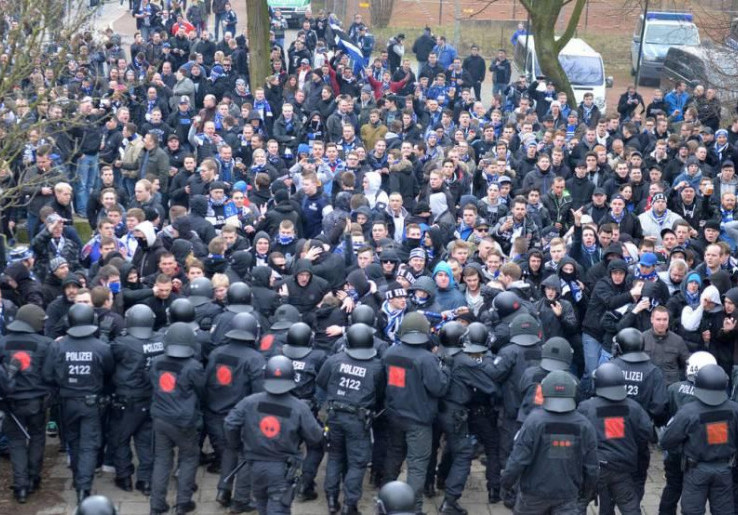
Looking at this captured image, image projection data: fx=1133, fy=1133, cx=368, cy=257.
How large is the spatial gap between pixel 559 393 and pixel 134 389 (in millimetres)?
3821

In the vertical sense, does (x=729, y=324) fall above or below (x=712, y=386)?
below

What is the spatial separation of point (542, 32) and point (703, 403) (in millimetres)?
15743

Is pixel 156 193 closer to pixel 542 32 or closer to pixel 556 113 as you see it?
pixel 556 113

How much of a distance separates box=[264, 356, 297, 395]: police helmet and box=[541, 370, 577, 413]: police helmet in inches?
79.1

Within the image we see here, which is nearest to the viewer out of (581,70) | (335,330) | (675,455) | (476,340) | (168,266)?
(675,455)

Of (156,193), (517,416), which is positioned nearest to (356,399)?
(517,416)

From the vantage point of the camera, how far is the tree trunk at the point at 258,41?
22.0 meters

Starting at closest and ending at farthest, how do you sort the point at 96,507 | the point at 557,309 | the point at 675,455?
the point at 96,507
the point at 675,455
the point at 557,309

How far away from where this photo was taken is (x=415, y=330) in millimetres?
9742

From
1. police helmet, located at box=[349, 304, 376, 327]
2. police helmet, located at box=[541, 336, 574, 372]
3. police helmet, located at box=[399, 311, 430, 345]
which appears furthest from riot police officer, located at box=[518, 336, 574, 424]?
police helmet, located at box=[349, 304, 376, 327]

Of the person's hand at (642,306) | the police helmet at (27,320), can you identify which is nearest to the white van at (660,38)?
the person's hand at (642,306)

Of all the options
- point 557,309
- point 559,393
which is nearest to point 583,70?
point 557,309

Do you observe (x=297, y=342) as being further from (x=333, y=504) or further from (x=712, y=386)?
(x=712, y=386)

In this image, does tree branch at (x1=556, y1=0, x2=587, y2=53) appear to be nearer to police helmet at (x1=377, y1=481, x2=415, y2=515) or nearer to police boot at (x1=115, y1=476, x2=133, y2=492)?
police boot at (x1=115, y1=476, x2=133, y2=492)
